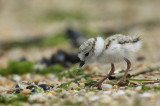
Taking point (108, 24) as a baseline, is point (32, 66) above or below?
below

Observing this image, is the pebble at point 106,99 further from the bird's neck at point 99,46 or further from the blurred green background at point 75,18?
the blurred green background at point 75,18

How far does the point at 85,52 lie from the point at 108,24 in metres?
10.6

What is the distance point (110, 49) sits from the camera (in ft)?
15.0

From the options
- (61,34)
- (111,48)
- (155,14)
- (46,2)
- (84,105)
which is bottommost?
(84,105)

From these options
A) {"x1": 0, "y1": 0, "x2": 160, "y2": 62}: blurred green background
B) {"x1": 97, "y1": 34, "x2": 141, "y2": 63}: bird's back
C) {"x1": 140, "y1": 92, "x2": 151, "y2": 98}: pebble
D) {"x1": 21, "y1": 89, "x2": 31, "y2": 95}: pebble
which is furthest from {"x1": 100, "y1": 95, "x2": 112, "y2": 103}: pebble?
{"x1": 0, "y1": 0, "x2": 160, "y2": 62}: blurred green background

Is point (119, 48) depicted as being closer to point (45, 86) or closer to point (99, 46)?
point (99, 46)

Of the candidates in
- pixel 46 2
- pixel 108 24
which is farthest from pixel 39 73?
pixel 46 2

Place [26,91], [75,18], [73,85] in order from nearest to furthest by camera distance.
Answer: [26,91]
[73,85]
[75,18]

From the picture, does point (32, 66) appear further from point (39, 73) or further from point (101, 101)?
point (101, 101)

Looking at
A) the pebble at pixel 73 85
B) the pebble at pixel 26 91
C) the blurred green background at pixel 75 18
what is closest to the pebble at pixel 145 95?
the pebble at pixel 73 85

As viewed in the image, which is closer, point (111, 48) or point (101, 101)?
point (101, 101)

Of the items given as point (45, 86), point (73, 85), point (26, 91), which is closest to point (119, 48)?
point (73, 85)

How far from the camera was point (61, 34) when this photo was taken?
1177cm

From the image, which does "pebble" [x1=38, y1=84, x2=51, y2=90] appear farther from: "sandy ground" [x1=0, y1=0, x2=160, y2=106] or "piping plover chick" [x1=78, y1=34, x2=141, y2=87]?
"sandy ground" [x1=0, y1=0, x2=160, y2=106]
